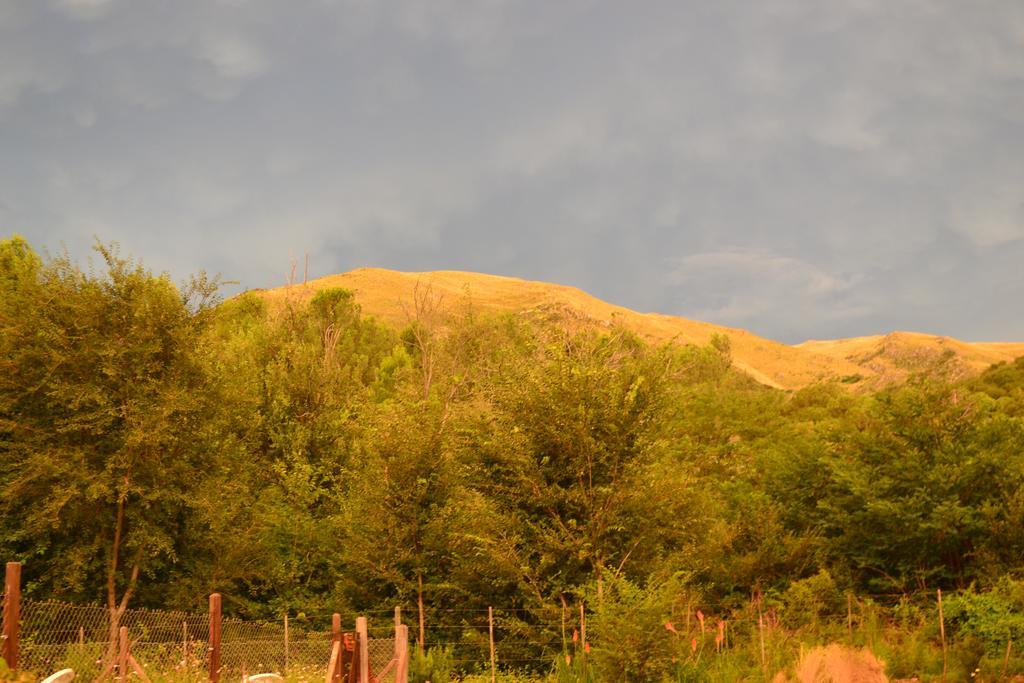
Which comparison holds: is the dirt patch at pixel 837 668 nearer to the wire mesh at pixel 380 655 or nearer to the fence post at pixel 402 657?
the wire mesh at pixel 380 655

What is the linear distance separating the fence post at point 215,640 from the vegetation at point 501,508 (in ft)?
19.0

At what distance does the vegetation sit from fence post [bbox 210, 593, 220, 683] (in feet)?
19.0

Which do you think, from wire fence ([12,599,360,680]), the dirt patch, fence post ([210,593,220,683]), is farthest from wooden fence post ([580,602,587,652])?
fence post ([210,593,220,683])

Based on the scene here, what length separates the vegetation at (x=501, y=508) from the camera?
19.0 metres

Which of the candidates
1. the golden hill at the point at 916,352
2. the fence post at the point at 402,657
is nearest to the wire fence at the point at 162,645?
the fence post at the point at 402,657

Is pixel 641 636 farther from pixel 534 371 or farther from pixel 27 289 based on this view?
pixel 27 289

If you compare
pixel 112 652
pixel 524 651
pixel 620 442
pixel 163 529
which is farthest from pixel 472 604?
pixel 112 652

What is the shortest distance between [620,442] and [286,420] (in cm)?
1632

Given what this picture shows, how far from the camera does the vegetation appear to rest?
62.3 ft

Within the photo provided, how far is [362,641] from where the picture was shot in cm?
952

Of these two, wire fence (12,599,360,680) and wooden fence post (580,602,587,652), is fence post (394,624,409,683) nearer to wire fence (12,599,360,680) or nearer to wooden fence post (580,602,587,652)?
wire fence (12,599,360,680)

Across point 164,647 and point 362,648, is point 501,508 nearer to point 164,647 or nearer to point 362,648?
point 164,647

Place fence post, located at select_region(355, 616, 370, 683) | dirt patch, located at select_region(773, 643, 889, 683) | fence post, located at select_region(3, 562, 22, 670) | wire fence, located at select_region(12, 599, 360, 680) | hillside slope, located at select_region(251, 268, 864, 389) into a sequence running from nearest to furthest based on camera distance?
fence post, located at select_region(355, 616, 370, 683) → fence post, located at select_region(3, 562, 22, 670) → wire fence, located at select_region(12, 599, 360, 680) → dirt patch, located at select_region(773, 643, 889, 683) → hillside slope, located at select_region(251, 268, 864, 389)

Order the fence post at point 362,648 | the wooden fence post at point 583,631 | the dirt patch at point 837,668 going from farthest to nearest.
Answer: the dirt patch at point 837,668, the wooden fence post at point 583,631, the fence post at point 362,648
